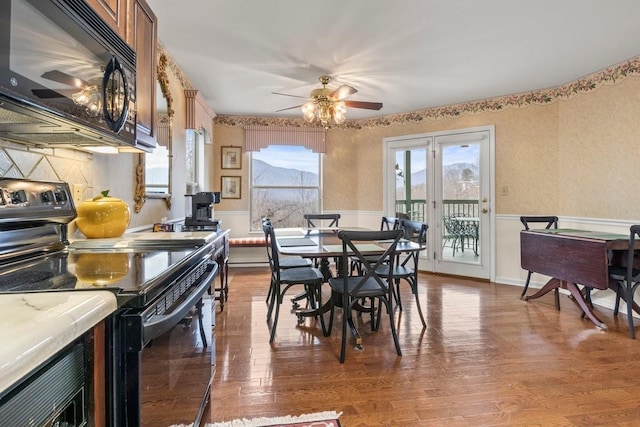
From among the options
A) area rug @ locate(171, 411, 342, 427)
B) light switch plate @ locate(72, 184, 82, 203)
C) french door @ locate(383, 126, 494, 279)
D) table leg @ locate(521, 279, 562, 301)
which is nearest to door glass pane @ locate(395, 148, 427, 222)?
french door @ locate(383, 126, 494, 279)

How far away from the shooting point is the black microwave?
32.6 inches

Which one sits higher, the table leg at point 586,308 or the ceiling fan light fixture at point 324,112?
the ceiling fan light fixture at point 324,112

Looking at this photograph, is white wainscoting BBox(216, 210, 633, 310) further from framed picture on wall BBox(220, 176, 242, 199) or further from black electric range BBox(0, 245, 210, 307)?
black electric range BBox(0, 245, 210, 307)

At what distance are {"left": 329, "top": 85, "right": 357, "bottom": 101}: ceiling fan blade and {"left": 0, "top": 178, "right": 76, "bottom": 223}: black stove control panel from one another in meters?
2.26

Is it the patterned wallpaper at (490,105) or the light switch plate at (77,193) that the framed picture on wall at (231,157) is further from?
the light switch plate at (77,193)

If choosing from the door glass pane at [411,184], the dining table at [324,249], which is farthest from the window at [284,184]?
the dining table at [324,249]

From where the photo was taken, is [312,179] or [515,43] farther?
[312,179]

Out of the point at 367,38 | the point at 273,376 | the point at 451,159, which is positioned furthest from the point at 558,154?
the point at 273,376

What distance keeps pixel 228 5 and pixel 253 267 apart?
3.58m

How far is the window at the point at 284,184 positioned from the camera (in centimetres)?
534

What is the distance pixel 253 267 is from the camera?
5.04 metres

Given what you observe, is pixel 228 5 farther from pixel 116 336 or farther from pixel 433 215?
pixel 433 215

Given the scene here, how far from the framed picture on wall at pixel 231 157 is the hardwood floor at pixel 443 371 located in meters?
2.68

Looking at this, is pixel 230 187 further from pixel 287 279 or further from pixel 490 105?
pixel 490 105
